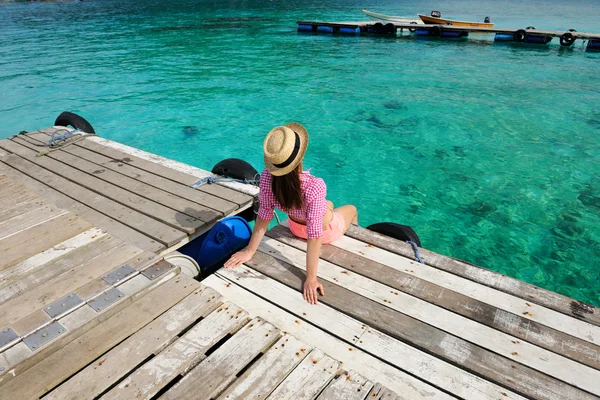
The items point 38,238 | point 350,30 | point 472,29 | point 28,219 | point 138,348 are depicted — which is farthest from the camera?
point 350,30

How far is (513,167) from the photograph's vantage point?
30.4ft

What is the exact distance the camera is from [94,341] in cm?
255

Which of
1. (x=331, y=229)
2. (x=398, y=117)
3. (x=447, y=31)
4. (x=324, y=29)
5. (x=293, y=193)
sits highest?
(x=324, y=29)

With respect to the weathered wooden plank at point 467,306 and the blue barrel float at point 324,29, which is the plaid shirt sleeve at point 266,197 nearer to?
the weathered wooden plank at point 467,306

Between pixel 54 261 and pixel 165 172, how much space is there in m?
2.60

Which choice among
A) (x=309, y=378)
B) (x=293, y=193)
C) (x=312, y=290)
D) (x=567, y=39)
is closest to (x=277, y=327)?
(x=312, y=290)

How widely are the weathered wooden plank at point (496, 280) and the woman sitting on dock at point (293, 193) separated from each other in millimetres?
710

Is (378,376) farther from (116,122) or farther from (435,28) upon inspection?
(435,28)

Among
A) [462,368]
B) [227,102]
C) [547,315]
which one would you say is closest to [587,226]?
[547,315]

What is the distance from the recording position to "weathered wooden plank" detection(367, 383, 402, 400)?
2.22 m

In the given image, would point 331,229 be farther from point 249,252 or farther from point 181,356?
point 181,356

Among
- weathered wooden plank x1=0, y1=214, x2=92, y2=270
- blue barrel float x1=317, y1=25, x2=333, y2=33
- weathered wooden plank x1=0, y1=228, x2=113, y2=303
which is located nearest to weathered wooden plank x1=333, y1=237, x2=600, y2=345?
weathered wooden plank x1=0, y1=228, x2=113, y2=303

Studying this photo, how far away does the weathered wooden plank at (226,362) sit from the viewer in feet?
7.28

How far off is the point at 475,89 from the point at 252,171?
13000mm
